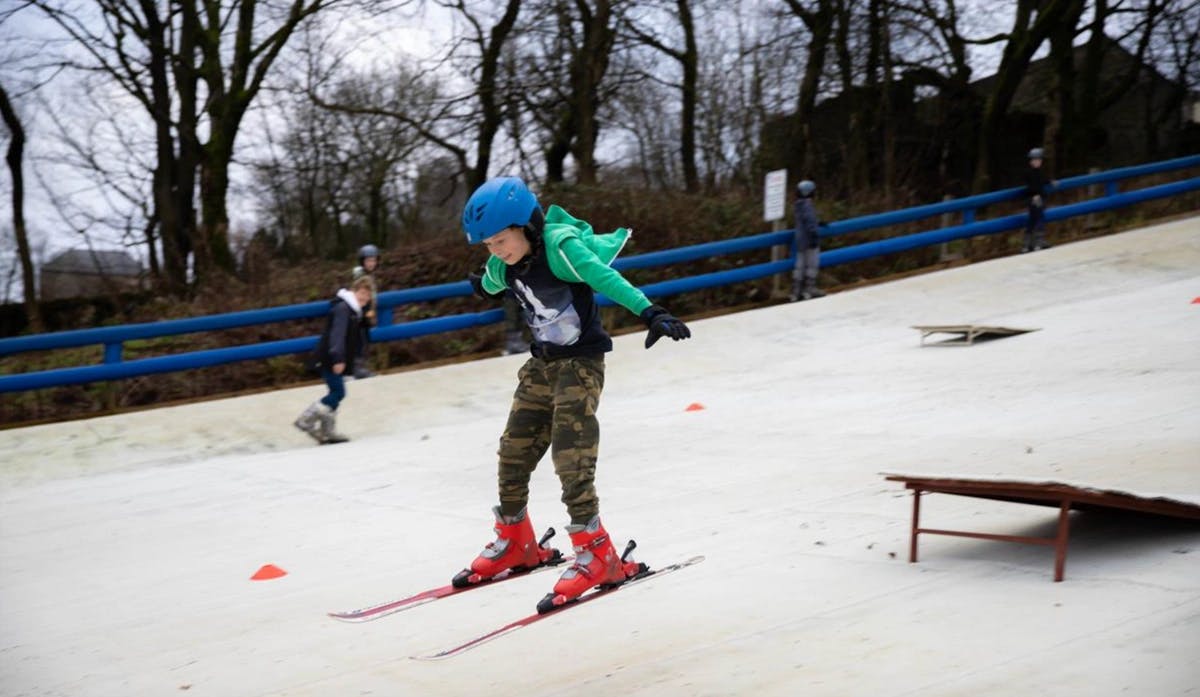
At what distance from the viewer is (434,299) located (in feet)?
47.2

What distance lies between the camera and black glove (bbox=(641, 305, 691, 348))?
4574mm

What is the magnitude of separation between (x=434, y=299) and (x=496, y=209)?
967 cm

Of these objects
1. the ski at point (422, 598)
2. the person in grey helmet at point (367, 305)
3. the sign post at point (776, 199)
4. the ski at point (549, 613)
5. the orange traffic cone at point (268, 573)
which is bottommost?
the orange traffic cone at point (268, 573)

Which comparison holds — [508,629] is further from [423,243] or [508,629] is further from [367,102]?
[367,102]

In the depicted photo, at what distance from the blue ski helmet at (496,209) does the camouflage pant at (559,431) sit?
2.13 ft

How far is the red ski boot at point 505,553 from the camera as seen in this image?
5.31 metres

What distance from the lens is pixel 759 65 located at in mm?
31703

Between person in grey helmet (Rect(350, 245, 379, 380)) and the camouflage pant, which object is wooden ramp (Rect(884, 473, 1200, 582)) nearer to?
the camouflage pant

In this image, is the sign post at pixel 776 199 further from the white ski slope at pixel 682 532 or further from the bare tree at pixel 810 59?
the bare tree at pixel 810 59

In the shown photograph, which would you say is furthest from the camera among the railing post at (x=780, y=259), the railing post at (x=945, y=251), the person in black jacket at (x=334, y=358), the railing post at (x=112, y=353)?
the railing post at (x=945, y=251)

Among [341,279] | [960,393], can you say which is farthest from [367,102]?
[960,393]

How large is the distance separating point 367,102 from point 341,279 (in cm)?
1325

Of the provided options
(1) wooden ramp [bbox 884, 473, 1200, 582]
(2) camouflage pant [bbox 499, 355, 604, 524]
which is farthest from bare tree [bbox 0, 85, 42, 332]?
(1) wooden ramp [bbox 884, 473, 1200, 582]

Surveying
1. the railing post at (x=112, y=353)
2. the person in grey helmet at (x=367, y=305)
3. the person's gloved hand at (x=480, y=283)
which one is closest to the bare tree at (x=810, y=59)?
the person in grey helmet at (x=367, y=305)
